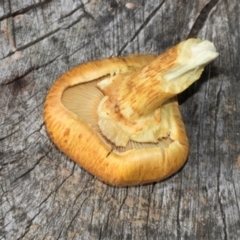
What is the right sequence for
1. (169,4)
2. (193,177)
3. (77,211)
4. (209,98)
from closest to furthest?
(77,211) → (193,177) → (209,98) → (169,4)

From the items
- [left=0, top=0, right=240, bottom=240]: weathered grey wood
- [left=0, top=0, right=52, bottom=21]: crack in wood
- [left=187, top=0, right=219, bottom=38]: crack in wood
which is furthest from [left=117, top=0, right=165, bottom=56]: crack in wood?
[left=0, top=0, right=52, bottom=21]: crack in wood

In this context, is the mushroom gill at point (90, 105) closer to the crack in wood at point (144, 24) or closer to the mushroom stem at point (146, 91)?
the mushroom stem at point (146, 91)

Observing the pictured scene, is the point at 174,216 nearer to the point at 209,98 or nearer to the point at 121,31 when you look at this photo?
the point at 209,98

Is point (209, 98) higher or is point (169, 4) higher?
point (169, 4)

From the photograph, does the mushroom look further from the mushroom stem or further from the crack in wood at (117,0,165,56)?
the crack in wood at (117,0,165,56)

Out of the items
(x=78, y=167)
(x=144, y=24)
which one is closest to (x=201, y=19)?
(x=144, y=24)

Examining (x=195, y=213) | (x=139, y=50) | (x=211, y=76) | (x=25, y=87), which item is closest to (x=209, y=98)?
(x=211, y=76)

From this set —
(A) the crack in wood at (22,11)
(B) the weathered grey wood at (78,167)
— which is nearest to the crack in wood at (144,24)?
(B) the weathered grey wood at (78,167)

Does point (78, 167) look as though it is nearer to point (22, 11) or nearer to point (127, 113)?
point (127, 113)
